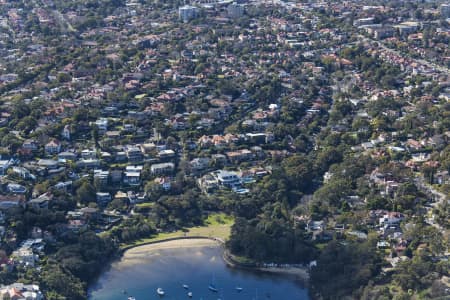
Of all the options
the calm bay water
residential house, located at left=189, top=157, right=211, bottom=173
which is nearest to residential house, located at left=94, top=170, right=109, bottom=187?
residential house, located at left=189, top=157, right=211, bottom=173

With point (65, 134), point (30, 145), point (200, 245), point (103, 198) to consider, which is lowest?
point (200, 245)

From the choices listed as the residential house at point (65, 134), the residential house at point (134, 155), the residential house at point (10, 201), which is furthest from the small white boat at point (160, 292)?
the residential house at point (65, 134)

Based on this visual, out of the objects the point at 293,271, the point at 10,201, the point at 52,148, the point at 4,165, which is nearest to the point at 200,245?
the point at 293,271

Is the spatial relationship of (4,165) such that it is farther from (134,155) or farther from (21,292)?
(21,292)

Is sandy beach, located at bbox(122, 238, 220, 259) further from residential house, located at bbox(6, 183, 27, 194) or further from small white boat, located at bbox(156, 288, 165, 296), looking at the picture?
residential house, located at bbox(6, 183, 27, 194)

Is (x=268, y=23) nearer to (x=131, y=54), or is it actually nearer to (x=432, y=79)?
(x=131, y=54)
